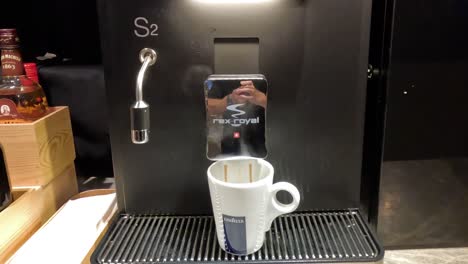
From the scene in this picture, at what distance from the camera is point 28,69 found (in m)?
0.72

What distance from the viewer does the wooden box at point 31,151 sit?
0.66m

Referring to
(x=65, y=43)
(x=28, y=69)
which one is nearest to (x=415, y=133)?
(x=28, y=69)

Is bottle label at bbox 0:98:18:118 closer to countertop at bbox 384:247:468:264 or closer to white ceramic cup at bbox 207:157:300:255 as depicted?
white ceramic cup at bbox 207:157:300:255

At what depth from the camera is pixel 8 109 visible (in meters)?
0.67

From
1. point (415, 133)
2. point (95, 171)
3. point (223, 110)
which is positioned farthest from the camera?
point (95, 171)

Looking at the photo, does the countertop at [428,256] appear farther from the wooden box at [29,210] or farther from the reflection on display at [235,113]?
the wooden box at [29,210]

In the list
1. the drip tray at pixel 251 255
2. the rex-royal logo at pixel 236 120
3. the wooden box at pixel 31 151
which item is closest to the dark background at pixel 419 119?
the drip tray at pixel 251 255

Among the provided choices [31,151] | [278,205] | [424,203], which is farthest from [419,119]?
[31,151]

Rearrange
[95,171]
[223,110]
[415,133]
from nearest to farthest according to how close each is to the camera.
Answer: [223,110] → [415,133] → [95,171]

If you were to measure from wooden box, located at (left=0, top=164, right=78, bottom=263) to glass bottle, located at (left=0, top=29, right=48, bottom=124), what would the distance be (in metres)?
0.12

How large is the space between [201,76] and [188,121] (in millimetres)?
65

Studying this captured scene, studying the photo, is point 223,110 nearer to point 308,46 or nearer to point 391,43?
point 308,46

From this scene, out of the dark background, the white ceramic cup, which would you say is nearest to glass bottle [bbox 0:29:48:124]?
the white ceramic cup

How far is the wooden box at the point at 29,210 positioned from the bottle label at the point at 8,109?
0.40 feet
